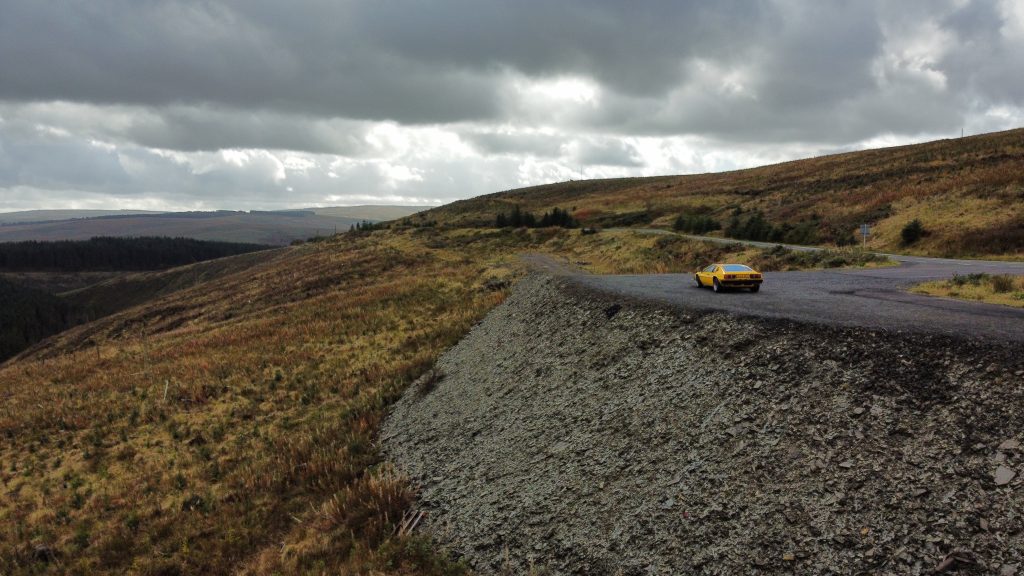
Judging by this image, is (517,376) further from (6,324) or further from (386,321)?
(6,324)

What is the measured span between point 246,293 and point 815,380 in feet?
192

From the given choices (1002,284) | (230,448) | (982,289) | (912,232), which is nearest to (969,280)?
(1002,284)

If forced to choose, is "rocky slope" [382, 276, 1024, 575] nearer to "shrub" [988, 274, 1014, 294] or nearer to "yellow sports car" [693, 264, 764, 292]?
"yellow sports car" [693, 264, 764, 292]

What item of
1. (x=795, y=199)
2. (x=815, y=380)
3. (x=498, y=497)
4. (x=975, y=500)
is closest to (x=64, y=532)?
(x=498, y=497)

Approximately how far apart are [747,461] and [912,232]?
36.0 meters

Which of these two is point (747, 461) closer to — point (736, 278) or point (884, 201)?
point (736, 278)

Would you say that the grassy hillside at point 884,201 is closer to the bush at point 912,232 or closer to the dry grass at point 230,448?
the bush at point 912,232

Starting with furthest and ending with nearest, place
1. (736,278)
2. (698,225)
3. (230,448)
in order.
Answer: (698,225), (736,278), (230,448)

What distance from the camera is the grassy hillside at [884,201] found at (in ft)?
103

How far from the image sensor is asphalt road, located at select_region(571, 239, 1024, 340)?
9.07 m

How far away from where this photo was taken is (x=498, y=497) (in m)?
8.79

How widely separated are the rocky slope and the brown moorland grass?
5.83ft

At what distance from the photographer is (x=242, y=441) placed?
15.6 metres

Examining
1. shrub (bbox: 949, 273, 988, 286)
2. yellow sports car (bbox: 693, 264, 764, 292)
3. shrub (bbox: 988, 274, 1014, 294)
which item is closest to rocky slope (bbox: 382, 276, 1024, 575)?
yellow sports car (bbox: 693, 264, 764, 292)
